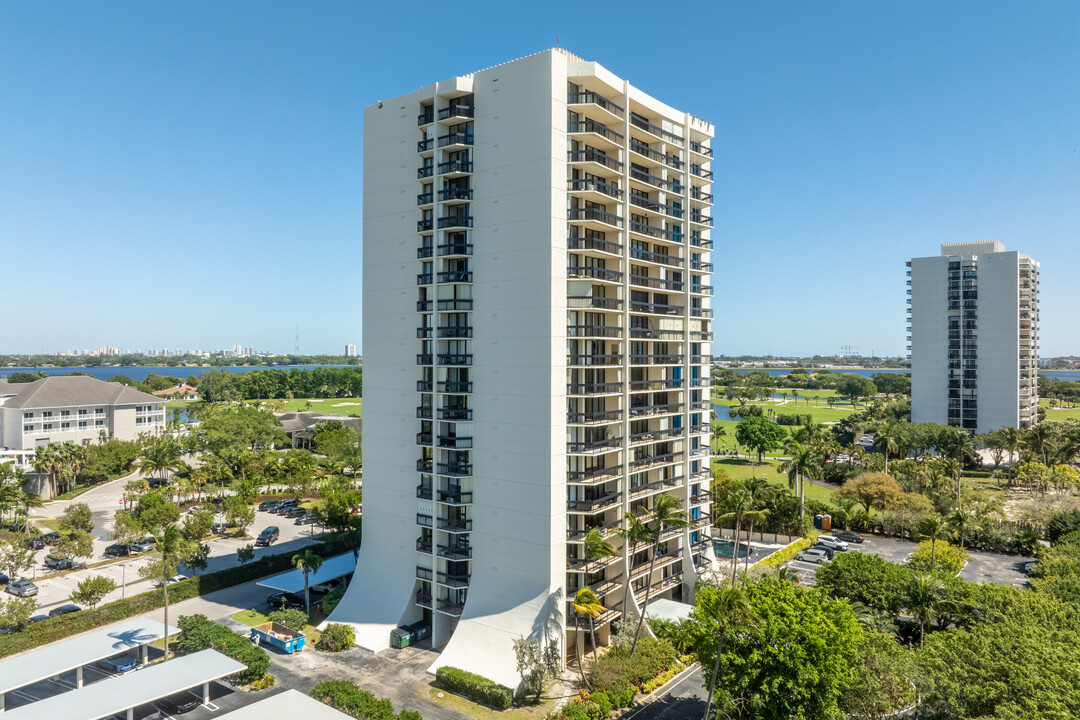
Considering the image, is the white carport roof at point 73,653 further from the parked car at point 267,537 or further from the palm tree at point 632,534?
the palm tree at point 632,534

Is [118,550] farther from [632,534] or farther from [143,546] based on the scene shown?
[632,534]

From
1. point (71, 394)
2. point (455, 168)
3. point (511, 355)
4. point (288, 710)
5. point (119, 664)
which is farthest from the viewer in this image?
point (71, 394)

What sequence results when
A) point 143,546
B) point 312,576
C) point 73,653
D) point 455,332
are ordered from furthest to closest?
point 143,546 < point 312,576 < point 455,332 < point 73,653

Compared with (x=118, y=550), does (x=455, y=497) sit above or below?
above

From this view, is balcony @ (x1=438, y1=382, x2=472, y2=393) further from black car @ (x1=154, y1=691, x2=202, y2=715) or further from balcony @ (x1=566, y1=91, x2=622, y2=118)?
black car @ (x1=154, y1=691, x2=202, y2=715)

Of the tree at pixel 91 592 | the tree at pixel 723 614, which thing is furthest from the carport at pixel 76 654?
the tree at pixel 723 614

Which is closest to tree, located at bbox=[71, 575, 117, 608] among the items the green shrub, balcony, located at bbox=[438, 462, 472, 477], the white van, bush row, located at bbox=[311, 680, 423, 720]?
the green shrub

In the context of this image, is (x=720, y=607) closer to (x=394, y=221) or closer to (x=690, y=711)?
(x=690, y=711)

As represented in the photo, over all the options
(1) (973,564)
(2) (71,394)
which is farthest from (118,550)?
(1) (973,564)

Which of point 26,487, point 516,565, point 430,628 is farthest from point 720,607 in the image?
point 26,487
